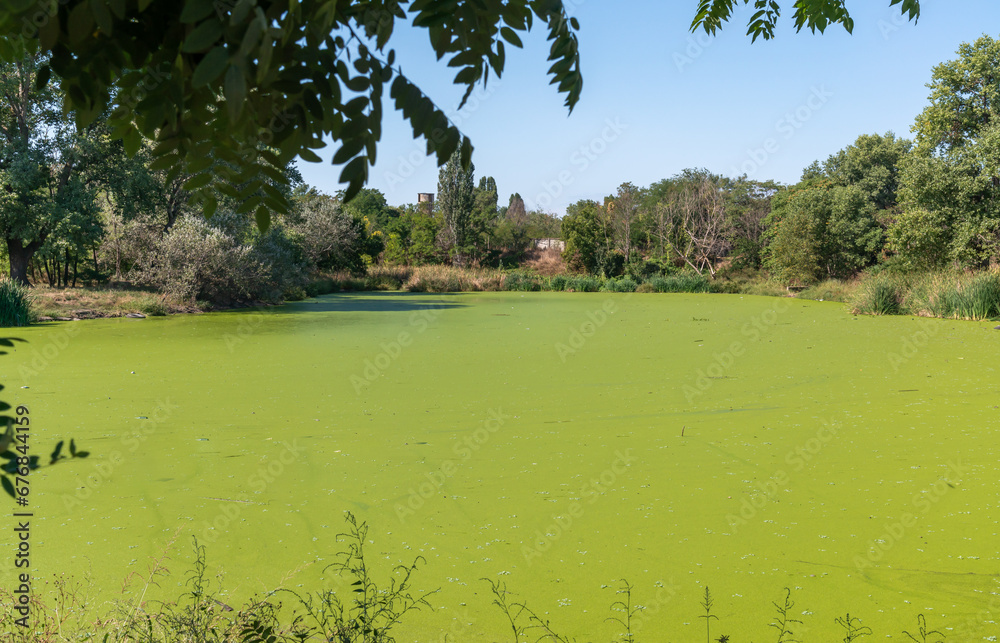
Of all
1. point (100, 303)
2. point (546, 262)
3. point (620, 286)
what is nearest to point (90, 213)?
point (100, 303)

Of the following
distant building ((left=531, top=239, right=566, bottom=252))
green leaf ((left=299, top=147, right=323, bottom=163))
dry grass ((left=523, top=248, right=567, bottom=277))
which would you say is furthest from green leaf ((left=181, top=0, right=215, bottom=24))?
distant building ((left=531, top=239, right=566, bottom=252))

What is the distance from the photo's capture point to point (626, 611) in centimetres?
204

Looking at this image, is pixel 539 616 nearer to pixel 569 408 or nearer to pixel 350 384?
pixel 569 408

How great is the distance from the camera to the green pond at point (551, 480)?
218 cm

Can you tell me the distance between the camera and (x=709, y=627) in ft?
6.39

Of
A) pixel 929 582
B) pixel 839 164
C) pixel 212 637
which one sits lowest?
pixel 929 582

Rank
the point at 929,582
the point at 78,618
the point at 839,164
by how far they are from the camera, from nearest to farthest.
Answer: the point at 78,618 < the point at 929,582 < the point at 839,164

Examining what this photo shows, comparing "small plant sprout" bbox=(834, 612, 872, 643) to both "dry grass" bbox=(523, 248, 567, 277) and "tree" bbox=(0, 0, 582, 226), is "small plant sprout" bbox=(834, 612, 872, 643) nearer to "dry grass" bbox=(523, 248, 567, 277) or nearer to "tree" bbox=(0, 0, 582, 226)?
"tree" bbox=(0, 0, 582, 226)

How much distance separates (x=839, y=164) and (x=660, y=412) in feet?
73.9

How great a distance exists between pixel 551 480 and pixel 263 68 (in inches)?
108

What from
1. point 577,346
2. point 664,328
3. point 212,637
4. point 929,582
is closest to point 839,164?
point 664,328

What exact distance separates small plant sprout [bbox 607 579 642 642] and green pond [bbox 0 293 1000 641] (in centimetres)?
4

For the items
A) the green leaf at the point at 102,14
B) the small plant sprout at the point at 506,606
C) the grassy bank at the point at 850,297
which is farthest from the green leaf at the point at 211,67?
the grassy bank at the point at 850,297

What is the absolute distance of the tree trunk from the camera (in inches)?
513
